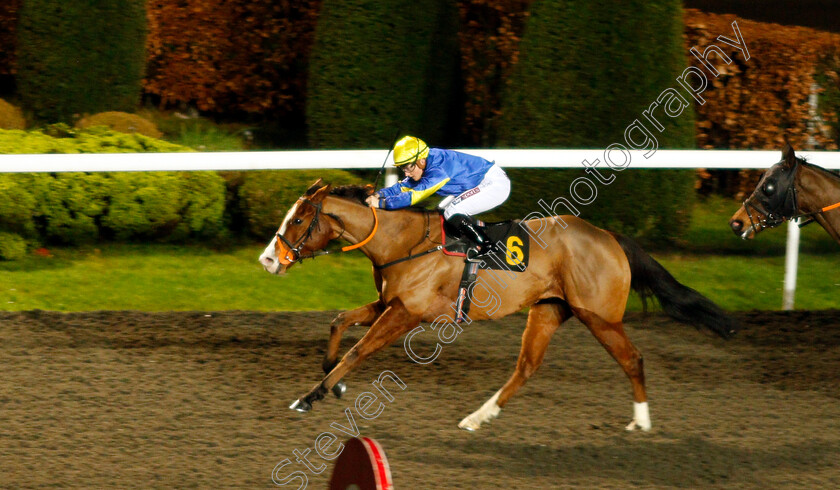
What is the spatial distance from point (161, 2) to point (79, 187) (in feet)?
12.0

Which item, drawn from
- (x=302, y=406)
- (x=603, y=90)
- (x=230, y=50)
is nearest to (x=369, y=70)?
(x=603, y=90)

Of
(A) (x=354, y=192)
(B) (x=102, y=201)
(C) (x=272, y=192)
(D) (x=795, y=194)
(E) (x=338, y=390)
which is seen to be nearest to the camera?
(E) (x=338, y=390)

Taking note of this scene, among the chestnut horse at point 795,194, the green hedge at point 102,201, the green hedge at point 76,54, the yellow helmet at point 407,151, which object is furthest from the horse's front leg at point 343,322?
the green hedge at point 76,54

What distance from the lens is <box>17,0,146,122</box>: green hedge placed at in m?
8.73

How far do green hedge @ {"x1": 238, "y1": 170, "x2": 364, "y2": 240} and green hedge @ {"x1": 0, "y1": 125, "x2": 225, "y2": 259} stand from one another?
234 mm

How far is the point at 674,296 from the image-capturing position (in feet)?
16.4

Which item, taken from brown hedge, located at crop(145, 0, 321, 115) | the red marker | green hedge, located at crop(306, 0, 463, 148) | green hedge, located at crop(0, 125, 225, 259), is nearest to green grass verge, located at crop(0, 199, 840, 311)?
green hedge, located at crop(0, 125, 225, 259)

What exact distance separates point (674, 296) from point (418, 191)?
1481mm

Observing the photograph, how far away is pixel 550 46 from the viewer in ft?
25.1

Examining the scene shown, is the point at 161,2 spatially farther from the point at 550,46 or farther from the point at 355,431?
the point at 355,431

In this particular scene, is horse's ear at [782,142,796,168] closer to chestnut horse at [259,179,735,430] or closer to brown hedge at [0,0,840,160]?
chestnut horse at [259,179,735,430]

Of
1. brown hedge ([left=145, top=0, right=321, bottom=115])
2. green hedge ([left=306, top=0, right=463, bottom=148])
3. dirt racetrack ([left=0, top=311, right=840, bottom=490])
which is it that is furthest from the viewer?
brown hedge ([left=145, top=0, right=321, bottom=115])

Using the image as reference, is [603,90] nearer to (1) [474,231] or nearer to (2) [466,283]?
(1) [474,231]

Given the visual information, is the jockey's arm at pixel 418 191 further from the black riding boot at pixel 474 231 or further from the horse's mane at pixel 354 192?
the black riding boot at pixel 474 231
